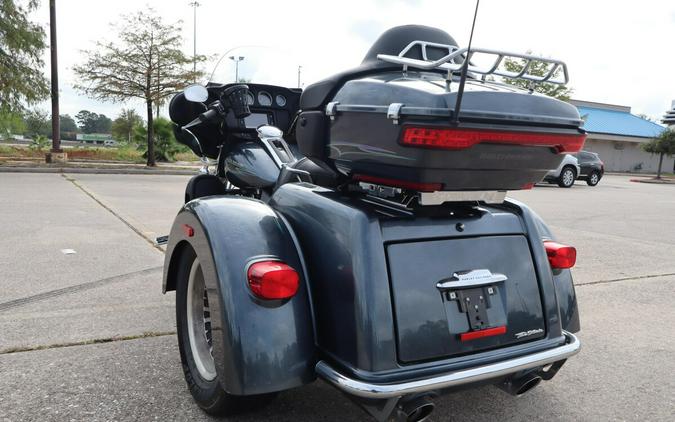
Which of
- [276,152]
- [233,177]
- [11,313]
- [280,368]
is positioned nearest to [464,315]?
[280,368]

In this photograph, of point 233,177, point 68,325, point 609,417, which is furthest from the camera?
point 233,177

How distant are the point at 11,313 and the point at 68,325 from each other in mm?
532

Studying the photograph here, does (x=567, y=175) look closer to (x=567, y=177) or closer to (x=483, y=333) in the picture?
(x=567, y=177)

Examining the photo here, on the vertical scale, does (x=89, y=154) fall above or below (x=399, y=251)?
below

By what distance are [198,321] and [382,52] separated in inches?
66.4

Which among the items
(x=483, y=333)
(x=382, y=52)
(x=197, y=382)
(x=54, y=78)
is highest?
(x=54, y=78)

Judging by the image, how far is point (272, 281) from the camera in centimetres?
210

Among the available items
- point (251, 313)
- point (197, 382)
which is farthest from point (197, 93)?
point (251, 313)

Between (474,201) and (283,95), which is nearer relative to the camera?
(474,201)

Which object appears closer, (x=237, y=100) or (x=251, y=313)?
(x=251, y=313)

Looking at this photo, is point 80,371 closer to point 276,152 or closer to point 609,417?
point 276,152

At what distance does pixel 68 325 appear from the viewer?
3555mm

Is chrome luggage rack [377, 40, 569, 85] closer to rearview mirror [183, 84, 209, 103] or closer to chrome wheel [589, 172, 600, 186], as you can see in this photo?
rearview mirror [183, 84, 209, 103]

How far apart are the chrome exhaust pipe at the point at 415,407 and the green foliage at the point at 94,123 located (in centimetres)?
6046
